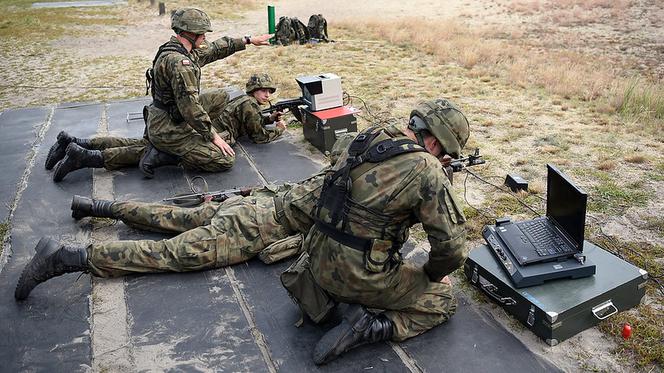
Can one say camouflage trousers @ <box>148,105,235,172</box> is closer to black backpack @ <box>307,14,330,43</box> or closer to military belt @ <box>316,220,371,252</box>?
military belt @ <box>316,220,371,252</box>

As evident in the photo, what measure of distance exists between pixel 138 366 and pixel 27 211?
2.77 m

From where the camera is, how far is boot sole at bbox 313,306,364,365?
12.0 feet

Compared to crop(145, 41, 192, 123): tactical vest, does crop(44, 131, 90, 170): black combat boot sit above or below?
below

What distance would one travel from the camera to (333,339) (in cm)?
369

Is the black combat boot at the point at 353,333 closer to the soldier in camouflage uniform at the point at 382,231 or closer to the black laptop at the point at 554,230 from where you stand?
the soldier in camouflage uniform at the point at 382,231

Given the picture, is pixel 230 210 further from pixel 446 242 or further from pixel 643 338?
pixel 643 338

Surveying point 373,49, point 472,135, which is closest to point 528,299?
point 472,135

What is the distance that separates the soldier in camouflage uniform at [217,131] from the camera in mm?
6395

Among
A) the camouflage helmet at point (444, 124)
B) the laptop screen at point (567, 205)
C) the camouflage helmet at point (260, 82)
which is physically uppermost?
the camouflage helmet at point (444, 124)

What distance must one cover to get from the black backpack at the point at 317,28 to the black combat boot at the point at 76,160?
373 inches

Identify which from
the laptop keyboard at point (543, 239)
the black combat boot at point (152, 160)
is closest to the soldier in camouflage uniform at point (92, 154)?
the black combat boot at point (152, 160)

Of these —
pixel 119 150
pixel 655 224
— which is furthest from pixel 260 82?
pixel 655 224

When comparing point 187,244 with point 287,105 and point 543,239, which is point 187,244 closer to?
point 543,239

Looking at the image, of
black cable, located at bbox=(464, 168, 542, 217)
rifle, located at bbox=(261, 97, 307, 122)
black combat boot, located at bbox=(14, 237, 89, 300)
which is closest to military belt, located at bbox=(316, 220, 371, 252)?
black combat boot, located at bbox=(14, 237, 89, 300)
